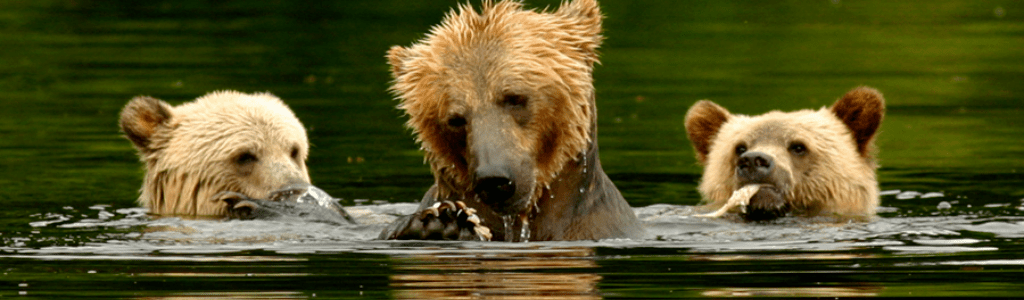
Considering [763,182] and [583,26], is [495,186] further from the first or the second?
[763,182]

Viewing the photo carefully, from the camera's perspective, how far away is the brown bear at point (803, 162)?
10859 mm

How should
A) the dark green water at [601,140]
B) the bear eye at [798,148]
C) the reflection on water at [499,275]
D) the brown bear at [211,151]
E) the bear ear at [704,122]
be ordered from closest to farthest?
the reflection on water at [499,275]
the dark green water at [601,140]
the brown bear at [211,151]
the bear eye at [798,148]
the bear ear at [704,122]

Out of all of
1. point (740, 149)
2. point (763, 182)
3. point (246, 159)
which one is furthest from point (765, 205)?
point (246, 159)

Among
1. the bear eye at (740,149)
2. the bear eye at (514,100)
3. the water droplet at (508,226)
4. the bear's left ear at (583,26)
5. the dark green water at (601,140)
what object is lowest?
the dark green water at (601,140)

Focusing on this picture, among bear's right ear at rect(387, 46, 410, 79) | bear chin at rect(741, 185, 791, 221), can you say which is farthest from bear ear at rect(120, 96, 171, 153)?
bear chin at rect(741, 185, 791, 221)

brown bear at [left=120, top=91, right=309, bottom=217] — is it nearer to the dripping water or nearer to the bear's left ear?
the dripping water

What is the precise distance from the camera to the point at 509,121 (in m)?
7.70

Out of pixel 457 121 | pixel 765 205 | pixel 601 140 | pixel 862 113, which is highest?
pixel 457 121

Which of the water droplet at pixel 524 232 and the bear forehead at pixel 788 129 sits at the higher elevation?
the bear forehead at pixel 788 129

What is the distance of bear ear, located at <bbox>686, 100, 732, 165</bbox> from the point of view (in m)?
12.1

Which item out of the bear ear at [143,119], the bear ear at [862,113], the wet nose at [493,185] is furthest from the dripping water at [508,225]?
the bear ear at [862,113]

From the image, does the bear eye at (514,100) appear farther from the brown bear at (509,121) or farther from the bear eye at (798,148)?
the bear eye at (798,148)

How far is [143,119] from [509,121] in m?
3.79

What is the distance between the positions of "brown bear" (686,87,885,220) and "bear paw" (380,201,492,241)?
315 cm
